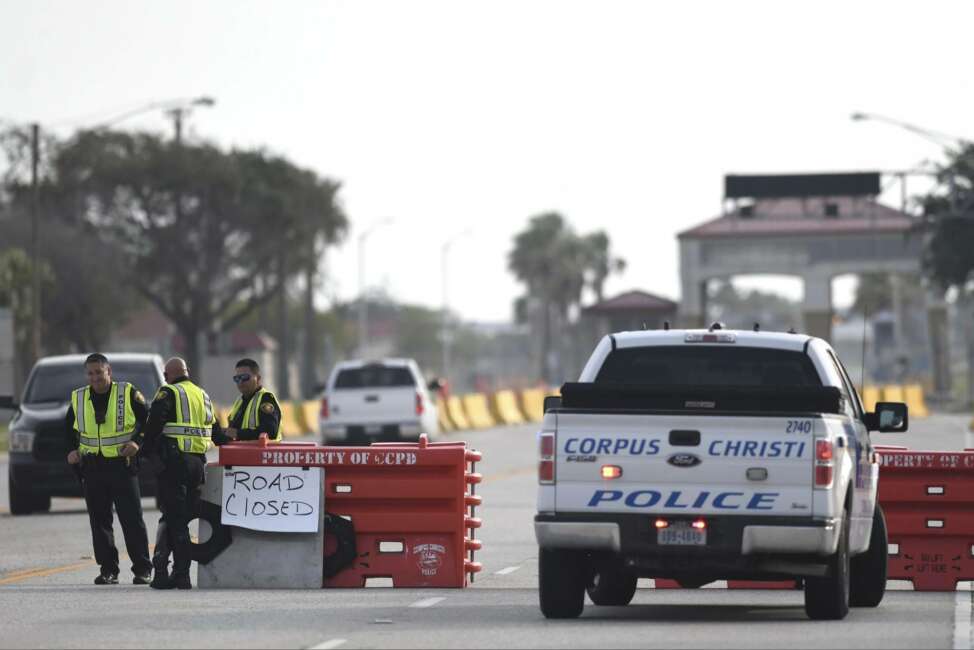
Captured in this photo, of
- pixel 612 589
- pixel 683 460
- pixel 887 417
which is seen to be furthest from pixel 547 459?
pixel 887 417

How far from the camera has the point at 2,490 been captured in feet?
108

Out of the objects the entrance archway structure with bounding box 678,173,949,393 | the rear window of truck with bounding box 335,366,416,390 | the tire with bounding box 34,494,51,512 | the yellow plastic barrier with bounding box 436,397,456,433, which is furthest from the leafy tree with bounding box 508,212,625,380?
the tire with bounding box 34,494,51,512

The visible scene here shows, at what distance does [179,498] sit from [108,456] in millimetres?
867

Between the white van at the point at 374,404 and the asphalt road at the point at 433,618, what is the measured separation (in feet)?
68.1

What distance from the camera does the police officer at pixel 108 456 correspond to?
17062mm

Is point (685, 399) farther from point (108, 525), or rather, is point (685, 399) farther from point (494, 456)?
point (494, 456)

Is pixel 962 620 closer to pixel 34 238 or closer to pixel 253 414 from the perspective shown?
pixel 253 414

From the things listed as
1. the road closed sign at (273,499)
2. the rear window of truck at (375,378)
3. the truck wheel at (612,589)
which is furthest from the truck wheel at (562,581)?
the rear window of truck at (375,378)

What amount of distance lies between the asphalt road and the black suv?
22.2 feet

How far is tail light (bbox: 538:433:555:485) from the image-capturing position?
43.2 feet

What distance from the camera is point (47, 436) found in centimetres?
2584

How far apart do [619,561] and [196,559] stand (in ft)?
14.1

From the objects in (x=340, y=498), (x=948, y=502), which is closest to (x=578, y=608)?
(x=340, y=498)

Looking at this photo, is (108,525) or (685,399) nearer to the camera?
(685,399)
